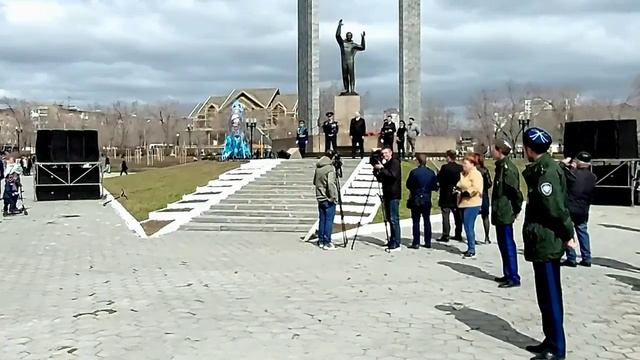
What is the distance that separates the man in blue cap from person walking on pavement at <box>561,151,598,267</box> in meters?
4.58

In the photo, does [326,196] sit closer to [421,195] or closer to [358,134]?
[421,195]

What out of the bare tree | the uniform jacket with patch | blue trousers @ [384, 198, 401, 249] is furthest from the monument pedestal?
the bare tree

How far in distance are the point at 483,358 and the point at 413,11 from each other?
104ft

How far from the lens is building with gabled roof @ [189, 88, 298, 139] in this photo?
319 ft

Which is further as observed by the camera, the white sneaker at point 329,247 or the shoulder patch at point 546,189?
the white sneaker at point 329,247

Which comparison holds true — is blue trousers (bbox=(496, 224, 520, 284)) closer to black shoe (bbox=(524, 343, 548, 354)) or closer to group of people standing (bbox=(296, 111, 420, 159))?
black shoe (bbox=(524, 343, 548, 354))

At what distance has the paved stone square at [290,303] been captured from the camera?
6.25 m

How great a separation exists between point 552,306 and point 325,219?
24.0 feet

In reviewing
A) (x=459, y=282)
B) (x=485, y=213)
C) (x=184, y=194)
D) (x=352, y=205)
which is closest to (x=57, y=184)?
(x=184, y=194)

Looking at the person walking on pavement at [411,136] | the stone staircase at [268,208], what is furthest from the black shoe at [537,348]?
the person walking on pavement at [411,136]

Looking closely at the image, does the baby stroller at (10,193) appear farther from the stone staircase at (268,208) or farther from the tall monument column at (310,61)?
the tall monument column at (310,61)

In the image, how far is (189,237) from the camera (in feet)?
48.1

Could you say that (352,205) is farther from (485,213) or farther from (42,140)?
(42,140)

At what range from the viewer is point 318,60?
3684 centimetres
